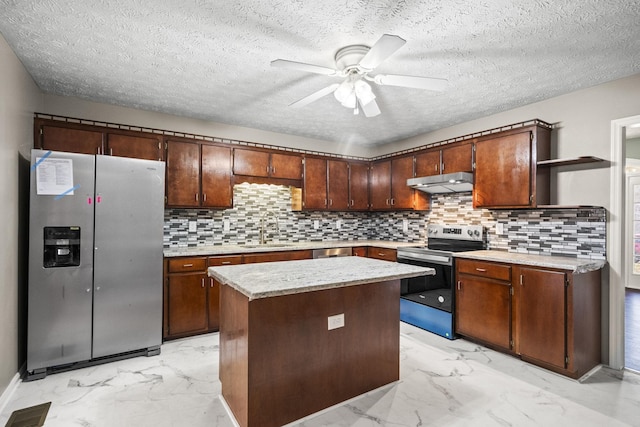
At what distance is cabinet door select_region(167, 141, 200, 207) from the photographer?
3611 mm

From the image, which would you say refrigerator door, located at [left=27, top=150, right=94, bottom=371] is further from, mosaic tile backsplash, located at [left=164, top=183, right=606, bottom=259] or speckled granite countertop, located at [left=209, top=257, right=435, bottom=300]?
speckled granite countertop, located at [left=209, top=257, right=435, bottom=300]

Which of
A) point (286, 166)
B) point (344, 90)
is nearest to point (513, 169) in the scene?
point (344, 90)

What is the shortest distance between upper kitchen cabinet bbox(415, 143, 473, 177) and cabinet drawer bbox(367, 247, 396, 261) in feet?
3.61

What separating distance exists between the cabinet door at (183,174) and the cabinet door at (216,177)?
81 millimetres

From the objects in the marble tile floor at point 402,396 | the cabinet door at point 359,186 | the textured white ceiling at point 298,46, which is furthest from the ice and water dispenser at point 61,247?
the cabinet door at point 359,186

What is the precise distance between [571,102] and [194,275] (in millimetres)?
4095

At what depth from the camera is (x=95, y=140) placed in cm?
325

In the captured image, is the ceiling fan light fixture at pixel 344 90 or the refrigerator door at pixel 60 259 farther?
the refrigerator door at pixel 60 259

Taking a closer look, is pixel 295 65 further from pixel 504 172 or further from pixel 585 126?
pixel 585 126

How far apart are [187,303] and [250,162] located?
6.01 feet

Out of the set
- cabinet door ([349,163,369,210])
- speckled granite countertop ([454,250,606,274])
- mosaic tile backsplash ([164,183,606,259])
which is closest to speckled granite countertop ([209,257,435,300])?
speckled granite countertop ([454,250,606,274])

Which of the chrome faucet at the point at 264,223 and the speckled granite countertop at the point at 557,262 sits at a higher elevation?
the chrome faucet at the point at 264,223

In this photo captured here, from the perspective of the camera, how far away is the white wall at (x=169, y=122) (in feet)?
10.6

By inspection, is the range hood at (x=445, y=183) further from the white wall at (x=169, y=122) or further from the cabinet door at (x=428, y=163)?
the white wall at (x=169, y=122)
